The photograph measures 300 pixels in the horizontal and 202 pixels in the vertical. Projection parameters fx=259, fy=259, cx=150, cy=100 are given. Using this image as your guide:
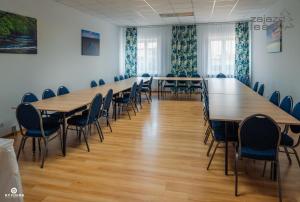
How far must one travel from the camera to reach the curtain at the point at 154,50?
1020cm

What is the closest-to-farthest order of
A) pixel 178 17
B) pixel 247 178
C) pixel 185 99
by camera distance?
pixel 247 178 → pixel 178 17 → pixel 185 99

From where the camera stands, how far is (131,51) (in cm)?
1048

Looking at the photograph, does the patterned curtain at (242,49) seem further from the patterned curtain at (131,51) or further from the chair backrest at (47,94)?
the chair backrest at (47,94)

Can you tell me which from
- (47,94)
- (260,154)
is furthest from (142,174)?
(47,94)

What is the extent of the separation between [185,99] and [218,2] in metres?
3.67

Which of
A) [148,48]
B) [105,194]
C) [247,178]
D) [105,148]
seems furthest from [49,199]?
[148,48]

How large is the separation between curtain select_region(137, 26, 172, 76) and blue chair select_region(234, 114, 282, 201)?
7.96 m

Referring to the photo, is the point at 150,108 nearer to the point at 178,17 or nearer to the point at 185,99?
the point at 185,99

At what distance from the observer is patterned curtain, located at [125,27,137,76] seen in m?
10.4

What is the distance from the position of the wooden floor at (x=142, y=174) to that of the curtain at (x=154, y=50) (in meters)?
5.98

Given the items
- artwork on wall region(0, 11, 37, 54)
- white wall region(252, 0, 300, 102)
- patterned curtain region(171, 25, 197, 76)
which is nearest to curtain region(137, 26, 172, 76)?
patterned curtain region(171, 25, 197, 76)

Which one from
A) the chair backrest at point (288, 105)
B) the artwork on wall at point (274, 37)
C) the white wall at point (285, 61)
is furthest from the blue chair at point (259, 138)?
the artwork on wall at point (274, 37)

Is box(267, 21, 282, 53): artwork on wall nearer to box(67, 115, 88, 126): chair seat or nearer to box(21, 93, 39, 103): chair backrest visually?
box(67, 115, 88, 126): chair seat

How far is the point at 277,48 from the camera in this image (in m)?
6.07
